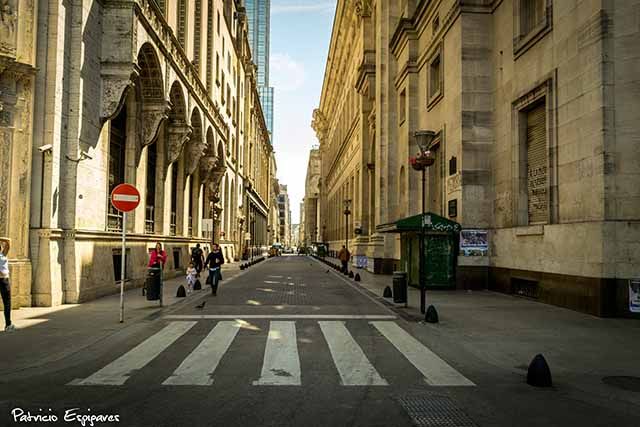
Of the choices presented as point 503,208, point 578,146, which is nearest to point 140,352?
point 578,146

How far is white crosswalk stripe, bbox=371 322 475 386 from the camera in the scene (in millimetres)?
6562

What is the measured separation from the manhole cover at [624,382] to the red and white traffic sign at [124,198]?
32.7 feet

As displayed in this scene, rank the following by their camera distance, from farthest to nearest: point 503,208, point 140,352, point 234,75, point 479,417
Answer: point 234,75 < point 503,208 < point 140,352 < point 479,417

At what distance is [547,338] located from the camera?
367 inches

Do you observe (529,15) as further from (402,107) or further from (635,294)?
(402,107)

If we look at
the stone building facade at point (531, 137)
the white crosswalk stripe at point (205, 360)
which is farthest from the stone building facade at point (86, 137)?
the stone building facade at point (531, 137)

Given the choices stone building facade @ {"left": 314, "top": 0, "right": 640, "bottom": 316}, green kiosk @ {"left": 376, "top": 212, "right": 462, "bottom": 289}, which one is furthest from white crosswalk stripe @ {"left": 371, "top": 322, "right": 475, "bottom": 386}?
green kiosk @ {"left": 376, "top": 212, "right": 462, "bottom": 289}

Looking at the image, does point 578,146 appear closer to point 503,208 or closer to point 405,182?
point 503,208

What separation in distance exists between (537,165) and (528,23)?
504cm

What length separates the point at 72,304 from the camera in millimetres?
13797

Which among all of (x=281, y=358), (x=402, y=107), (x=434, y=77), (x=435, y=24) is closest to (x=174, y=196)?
(x=402, y=107)

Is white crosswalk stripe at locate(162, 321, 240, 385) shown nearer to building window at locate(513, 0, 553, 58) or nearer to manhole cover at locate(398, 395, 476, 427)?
manhole cover at locate(398, 395, 476, 427)

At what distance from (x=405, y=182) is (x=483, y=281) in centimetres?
1061

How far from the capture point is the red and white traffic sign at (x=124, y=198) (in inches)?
444
